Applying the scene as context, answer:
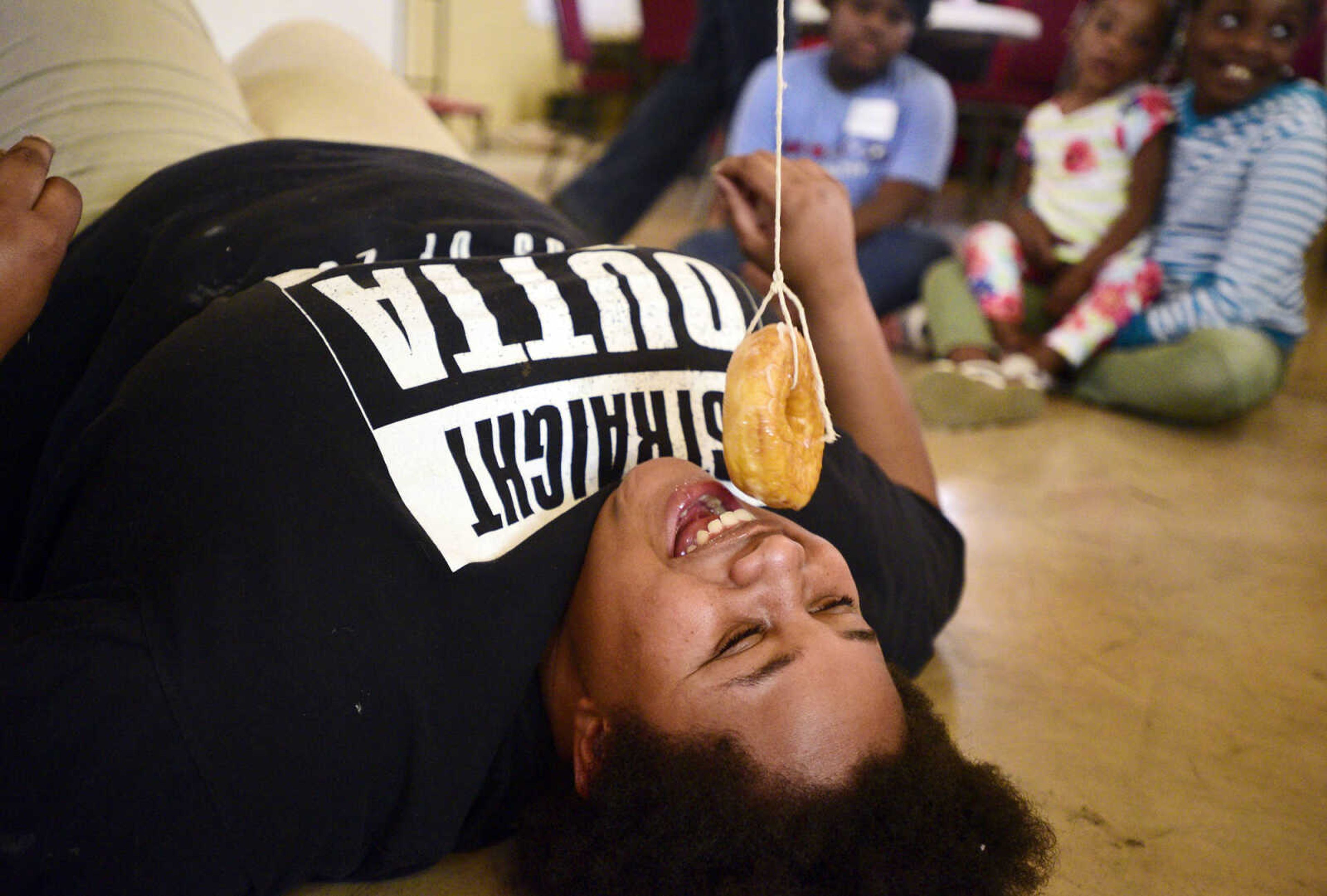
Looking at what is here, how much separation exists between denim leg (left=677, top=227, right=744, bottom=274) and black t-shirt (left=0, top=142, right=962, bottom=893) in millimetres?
1774

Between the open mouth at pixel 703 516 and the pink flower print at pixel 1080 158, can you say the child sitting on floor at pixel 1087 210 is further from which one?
the open mouth at pixel 703 516

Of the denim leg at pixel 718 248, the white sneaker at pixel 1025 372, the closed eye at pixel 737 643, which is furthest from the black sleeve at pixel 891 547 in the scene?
the denim leg at pixel 718 248

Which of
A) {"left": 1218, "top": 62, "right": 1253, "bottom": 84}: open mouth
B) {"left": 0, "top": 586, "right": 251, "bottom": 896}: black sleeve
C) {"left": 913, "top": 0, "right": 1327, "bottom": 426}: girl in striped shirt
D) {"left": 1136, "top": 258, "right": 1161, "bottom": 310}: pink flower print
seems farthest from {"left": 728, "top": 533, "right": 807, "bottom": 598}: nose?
{"left": 1218, "top": 62, "right": 1253, "bottom": 84}: open mouth

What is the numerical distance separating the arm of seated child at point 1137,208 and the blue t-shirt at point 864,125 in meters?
0.53

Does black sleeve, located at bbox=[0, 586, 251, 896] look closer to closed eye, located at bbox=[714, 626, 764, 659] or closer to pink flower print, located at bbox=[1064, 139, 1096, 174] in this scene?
closed eye, located at bbox=[714, 626, 764, 659]

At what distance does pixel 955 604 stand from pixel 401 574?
0.83 m

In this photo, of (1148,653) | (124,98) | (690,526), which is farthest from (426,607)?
(1148,653)

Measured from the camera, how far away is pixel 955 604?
4.55 feet

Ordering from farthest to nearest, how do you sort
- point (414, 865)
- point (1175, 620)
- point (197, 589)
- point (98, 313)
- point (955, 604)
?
point (1175, 620) < point (955, 604) < point (98, 313) < point (414, 865) < point (197, 589)

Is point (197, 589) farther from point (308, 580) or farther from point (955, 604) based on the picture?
point (955, 604)

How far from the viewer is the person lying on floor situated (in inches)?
30.1

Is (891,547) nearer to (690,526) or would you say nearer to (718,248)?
(690,526)

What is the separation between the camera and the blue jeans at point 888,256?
307cm

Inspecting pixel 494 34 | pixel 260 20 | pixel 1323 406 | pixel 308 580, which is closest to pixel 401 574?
pixel 308 580
